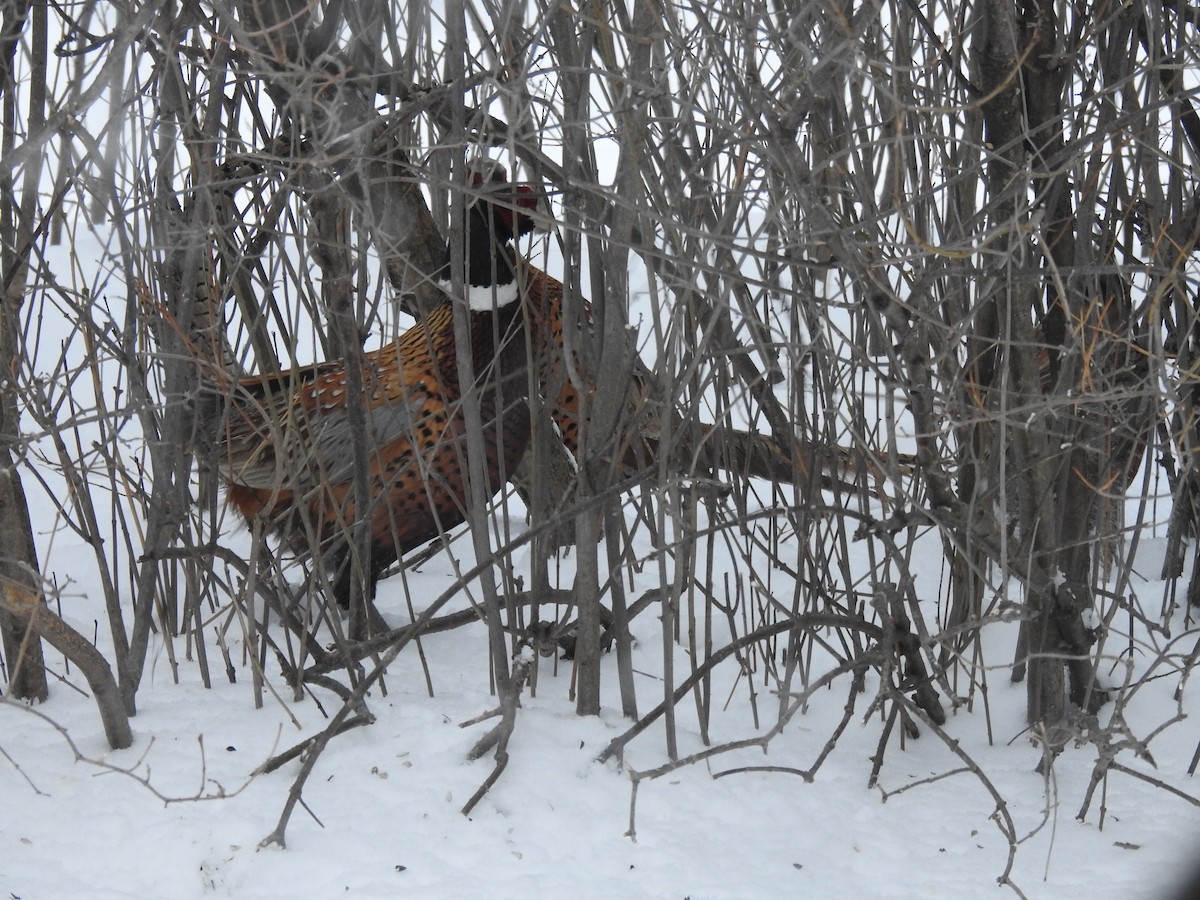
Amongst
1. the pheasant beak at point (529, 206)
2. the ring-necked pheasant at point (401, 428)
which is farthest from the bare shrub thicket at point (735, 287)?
the ring-necked pheasant at point (401, 428)

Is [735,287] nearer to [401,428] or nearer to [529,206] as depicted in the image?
[529,206]

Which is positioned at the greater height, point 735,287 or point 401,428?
point 735,287

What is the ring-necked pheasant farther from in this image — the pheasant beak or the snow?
the snow

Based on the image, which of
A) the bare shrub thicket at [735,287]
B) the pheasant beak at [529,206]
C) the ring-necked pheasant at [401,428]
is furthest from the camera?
the ring-necked pheasant at [401,428]

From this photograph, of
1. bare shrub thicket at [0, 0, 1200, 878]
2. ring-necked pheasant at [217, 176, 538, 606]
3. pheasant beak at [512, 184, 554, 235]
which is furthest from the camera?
ring-necked pheasant at [217, 176, 538, 606]

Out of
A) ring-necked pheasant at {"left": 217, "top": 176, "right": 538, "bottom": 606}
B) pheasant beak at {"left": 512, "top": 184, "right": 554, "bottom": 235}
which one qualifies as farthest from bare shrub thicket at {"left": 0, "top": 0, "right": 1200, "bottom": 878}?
ring-necked pheasant at {"left": 217, "top": 176, "right": 538, "bottom": 606}

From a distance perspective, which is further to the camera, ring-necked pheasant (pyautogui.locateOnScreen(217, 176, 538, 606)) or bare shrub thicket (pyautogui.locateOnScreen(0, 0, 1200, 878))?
ring-necked pheasant (pyautogui.locateOnScreen(217, 176, 538, 606))

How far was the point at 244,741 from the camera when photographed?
2.08 metres

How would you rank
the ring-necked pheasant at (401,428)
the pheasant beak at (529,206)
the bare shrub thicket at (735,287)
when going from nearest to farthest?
the bare shrub thicket at (735,287)
the pheasant beak at (529,206)
the ring-necked pheasant at (401,428)

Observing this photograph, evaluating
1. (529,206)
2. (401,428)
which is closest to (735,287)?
(529,206)

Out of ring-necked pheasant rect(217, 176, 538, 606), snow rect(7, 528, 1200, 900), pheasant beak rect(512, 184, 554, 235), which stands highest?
pheasant beak rect(512, 184, 554, 235)

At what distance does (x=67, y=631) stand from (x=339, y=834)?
1.74ft

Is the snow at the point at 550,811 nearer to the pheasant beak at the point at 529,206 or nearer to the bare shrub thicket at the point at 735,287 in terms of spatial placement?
the bare shrub thicket at the point at 735,287

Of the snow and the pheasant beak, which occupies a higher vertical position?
the pheasant beak
